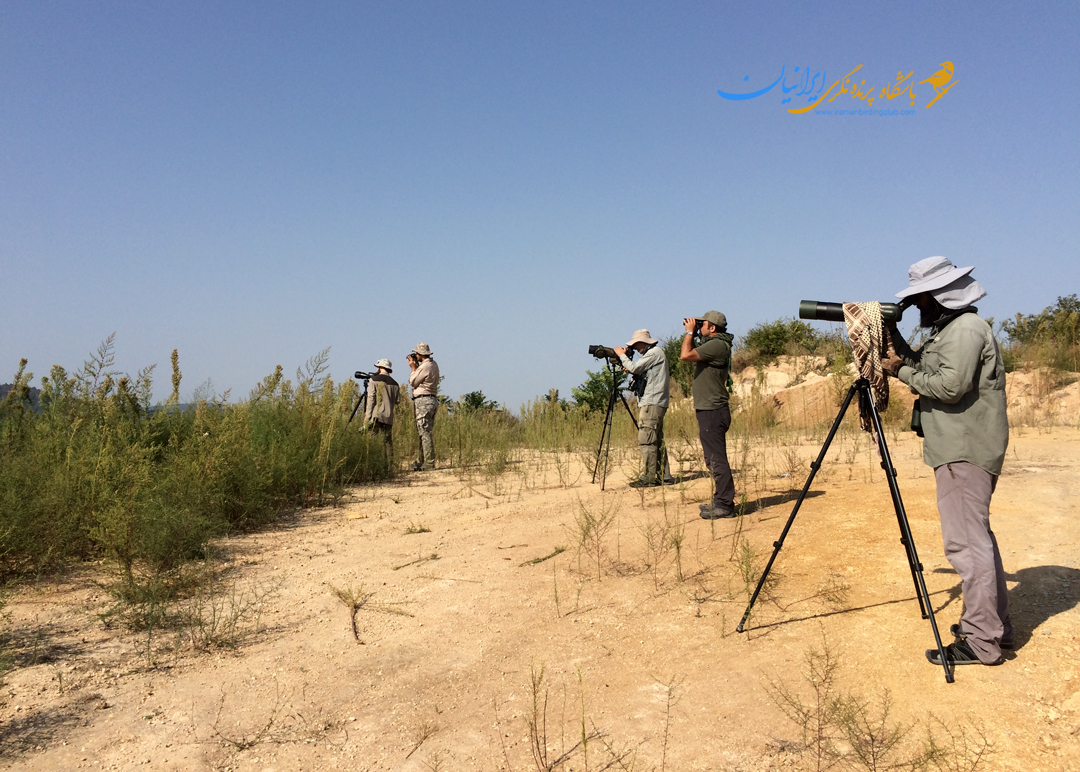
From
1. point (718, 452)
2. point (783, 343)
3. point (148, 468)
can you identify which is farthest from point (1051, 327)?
→ point (148, 468)

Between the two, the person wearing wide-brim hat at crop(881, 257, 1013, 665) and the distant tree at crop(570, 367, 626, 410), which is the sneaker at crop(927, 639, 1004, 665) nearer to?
the person wearing wide-brim hat at crop(881, 257, 1013, 665)

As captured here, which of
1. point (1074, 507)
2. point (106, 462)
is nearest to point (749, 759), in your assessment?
point (1074, 507)

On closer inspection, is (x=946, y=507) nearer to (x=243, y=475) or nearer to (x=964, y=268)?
(x=964, y=268)

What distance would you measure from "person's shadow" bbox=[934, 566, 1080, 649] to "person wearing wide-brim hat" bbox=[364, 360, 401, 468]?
8472 millimetres

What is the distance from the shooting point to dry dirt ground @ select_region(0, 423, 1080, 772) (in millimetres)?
2961

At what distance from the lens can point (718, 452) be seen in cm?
640

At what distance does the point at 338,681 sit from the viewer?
3.76 metres

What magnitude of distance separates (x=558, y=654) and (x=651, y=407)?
4515 millimetres

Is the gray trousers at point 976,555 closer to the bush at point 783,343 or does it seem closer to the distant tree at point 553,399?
the distant tree at point 553,399

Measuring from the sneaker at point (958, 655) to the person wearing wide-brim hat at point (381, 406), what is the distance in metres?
8.73

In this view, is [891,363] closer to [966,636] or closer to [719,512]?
[966,636]

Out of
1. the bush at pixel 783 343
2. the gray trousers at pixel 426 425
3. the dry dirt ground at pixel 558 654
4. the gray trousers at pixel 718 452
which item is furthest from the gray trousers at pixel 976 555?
the bush at pixel 783 343

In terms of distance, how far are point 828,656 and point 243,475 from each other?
247 inches

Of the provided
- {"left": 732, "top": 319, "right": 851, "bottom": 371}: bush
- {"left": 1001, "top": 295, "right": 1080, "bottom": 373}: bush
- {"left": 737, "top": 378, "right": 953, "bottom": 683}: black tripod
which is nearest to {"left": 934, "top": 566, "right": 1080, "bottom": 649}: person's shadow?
{"left": 737, "top": 378, "right": 953, "bottom": 683}: black tripod
